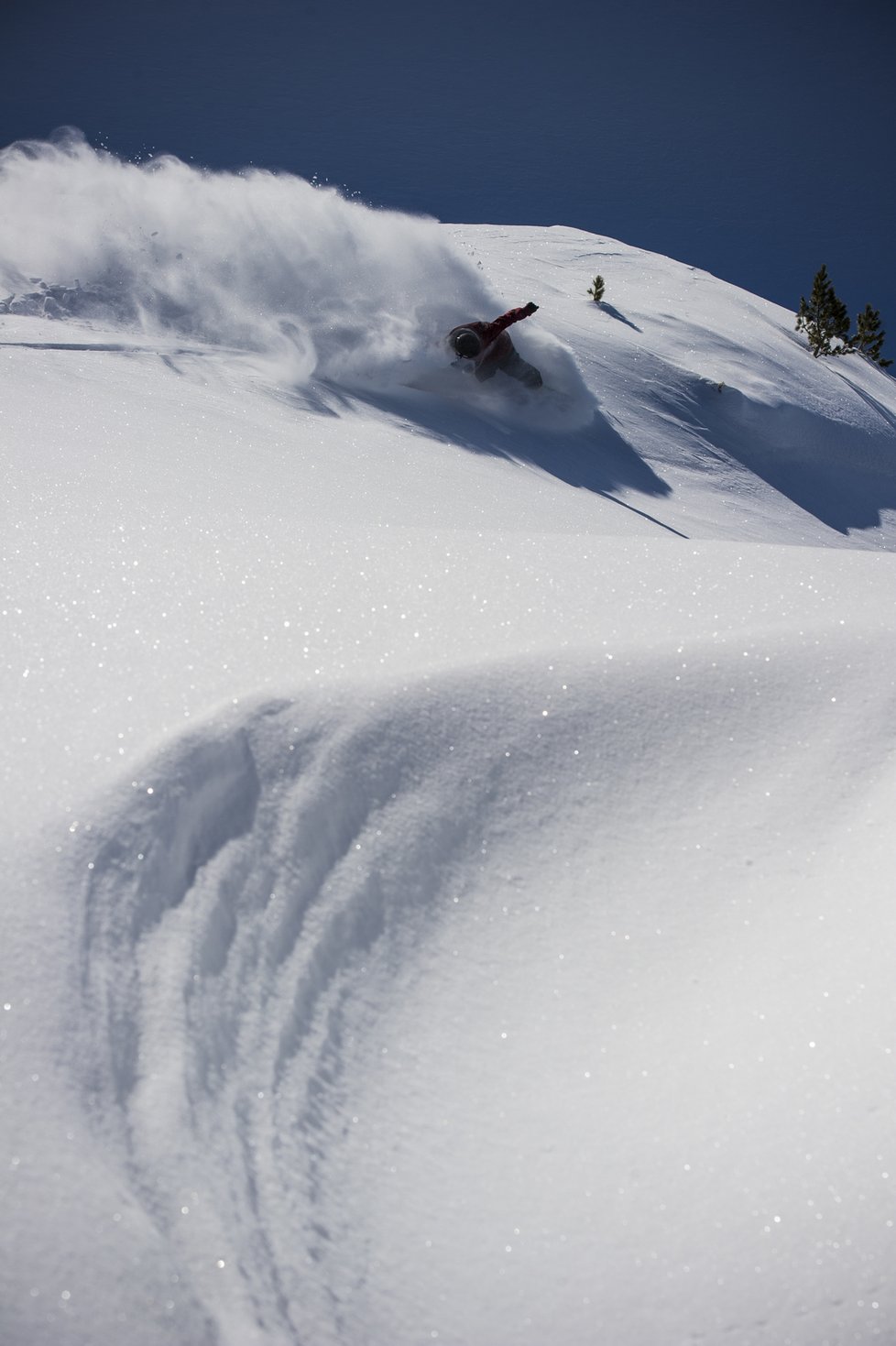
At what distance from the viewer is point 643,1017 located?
2.08m

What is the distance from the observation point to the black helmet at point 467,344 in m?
11.1

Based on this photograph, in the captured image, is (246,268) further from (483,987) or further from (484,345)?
(483,987)

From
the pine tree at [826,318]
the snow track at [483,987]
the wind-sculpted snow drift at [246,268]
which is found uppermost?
the pine tree at [826,318]

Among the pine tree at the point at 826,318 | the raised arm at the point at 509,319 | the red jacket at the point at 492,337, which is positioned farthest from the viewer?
the pine tree at the point at 826,318

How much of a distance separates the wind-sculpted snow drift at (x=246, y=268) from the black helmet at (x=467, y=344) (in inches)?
8.0

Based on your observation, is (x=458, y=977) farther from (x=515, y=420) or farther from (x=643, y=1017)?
(x=515, y=420)

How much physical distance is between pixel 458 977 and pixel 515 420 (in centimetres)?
993

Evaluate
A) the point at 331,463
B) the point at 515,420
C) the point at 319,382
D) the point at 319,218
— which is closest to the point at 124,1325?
the point at 331,463

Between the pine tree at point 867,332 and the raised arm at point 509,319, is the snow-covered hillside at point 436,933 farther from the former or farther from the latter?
the pine tree at point 867,332

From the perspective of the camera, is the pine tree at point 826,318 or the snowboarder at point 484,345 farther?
the pine tree at point 826,318

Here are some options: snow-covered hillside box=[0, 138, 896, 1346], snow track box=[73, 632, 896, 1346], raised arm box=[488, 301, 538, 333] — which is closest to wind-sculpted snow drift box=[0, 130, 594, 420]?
raised arm box=[488, 301, 538, 333]

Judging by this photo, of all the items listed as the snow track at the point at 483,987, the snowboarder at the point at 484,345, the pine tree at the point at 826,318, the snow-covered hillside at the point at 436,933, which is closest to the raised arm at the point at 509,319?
the snowboarder at the point at 484,345

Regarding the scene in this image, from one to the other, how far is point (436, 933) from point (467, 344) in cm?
1001

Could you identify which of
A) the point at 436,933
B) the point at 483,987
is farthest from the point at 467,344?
the point at 483,987
